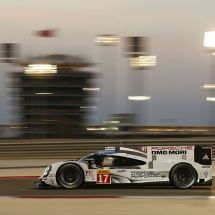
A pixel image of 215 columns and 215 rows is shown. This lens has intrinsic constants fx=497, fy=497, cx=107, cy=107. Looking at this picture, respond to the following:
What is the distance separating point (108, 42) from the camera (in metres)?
31.0

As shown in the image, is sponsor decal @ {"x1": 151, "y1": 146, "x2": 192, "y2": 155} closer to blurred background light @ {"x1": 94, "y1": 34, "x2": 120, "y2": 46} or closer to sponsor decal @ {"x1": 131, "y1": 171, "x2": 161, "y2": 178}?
sponsor decal @ {"x1": 131, "y1": 171, "x2": 161, "y2": 178}

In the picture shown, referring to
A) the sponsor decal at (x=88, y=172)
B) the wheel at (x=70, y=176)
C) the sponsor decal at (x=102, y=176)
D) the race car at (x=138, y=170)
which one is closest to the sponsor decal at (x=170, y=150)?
the race car at (x=138, y=170)

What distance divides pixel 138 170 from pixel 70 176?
62.9 inches

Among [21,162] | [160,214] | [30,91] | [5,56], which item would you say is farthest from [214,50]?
[30,91]

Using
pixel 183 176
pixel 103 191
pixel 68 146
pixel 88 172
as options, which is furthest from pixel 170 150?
pixel 68 146

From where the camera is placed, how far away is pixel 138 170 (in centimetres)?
1155

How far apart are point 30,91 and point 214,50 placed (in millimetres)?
87344

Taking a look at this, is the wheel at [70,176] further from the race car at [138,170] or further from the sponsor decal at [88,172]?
the sponsor decal at [88,172]

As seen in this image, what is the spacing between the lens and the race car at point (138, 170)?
11.5m

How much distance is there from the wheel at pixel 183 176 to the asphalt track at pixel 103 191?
16cm

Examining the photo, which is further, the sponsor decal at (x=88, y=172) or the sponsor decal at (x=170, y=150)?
the sponsor decal at (x=170, y=150)

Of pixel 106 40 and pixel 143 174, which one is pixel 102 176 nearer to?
pixel 143 174

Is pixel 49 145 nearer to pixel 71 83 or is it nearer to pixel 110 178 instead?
pixel 110 178

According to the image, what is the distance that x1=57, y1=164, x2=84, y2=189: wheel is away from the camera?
38.0ft
